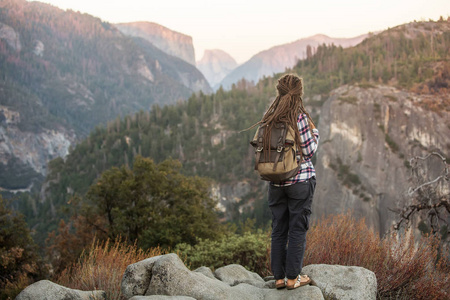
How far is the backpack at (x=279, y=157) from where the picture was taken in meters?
4.71

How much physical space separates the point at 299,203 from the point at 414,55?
123 meters

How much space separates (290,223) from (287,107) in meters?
1.58

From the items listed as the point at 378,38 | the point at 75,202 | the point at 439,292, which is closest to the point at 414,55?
the point at 378,38

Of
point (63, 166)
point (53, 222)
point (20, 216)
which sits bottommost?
point (53, 222)

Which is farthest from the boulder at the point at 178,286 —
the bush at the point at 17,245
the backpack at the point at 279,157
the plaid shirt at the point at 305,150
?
the bush at the point at 17,245

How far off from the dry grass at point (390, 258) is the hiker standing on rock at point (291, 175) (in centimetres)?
146

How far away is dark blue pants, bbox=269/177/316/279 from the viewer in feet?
16.1

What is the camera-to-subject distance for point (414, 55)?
111 m

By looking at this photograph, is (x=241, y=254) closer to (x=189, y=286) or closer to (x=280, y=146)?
(x=189, y=286)

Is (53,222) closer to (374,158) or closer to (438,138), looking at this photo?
(374,158)

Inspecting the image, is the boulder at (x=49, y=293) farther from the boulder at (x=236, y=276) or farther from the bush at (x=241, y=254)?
the bush at (x=241, y=254)

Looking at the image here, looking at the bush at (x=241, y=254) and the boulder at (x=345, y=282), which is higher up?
the boulder at (x=345, y=282)

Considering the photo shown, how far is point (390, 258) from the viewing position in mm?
5906

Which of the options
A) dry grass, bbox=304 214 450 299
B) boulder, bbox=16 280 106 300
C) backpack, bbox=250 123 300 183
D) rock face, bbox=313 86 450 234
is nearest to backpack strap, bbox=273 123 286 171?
backpack, bbox=250 123 300 183
